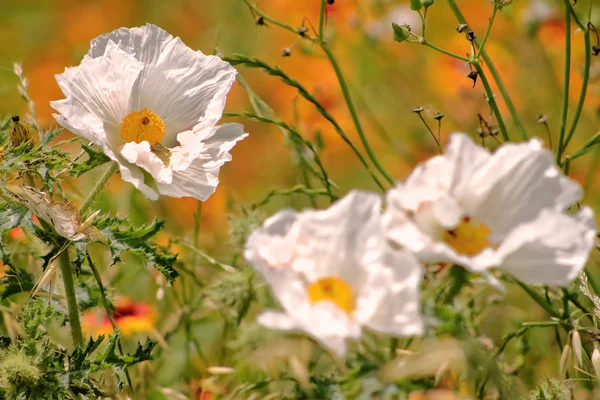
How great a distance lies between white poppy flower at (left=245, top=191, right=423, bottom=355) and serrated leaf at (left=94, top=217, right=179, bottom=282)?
27cm

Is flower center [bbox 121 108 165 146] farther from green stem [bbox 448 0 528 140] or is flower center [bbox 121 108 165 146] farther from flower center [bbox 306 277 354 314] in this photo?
green stem [bbox 448 0 528 140]

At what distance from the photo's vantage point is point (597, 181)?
7.03ft

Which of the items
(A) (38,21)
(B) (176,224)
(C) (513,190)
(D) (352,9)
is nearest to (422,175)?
(C) (513,190)

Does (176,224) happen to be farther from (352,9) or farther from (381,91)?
(352,9)

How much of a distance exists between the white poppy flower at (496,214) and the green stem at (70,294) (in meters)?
0.46

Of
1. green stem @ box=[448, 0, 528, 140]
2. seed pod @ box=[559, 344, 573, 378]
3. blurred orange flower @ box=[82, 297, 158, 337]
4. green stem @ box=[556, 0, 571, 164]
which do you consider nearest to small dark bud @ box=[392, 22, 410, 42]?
green stem @ box=[448, 0, 528, 140]

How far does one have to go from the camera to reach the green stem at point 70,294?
37.4 inches

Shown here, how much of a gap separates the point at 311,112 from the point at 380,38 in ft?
1.15

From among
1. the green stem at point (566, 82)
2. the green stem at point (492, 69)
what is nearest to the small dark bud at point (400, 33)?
the green stem at point (492, 69)

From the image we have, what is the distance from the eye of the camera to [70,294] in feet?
3.15

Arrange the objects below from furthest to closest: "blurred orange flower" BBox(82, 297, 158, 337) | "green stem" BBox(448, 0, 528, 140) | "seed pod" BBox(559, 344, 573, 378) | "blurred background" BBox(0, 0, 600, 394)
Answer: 1. "blurred background" BBox(0, 0, 600, 394)
2. "blurred orange flower" BBox(82, 297, 158, 337)
3. "green stem" BBox(448, 0, 528, 140)
4. "seed pod" BBox(559, 344, 573, 378)

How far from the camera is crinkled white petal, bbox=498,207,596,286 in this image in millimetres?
676

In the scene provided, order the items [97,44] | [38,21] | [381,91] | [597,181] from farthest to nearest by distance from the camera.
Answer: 1. [38,21]
2. [381,91]
3. [597,181]
4. [97,44]

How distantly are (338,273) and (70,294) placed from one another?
1.34 ft
